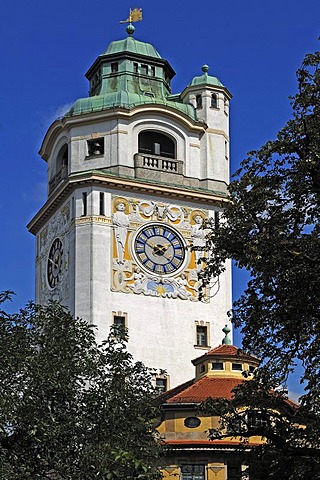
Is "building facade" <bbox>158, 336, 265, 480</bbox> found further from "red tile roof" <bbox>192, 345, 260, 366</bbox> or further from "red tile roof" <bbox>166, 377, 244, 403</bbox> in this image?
"red tile roof" <bbox>192, 345, 260, 366</bbox>

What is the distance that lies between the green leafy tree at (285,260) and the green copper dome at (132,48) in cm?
4162

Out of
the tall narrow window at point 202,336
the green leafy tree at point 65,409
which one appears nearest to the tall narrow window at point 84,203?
the tall narrow window at point 202,336

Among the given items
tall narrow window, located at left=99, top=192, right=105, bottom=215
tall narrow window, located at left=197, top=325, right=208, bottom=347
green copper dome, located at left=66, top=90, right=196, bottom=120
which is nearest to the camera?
tall narrow window, located at left=99, top=192, right=105, bottom=215

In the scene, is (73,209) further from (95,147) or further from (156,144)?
(156,144)

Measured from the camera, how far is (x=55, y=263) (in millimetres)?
65938

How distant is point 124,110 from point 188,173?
4860 millimetres

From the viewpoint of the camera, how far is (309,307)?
27484mm

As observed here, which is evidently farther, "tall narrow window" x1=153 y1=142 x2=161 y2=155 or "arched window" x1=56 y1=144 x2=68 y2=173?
"arched window" x1=56 y1=144 x2=68 y2=173

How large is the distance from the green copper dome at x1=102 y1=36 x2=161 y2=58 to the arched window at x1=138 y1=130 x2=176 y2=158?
200 inches

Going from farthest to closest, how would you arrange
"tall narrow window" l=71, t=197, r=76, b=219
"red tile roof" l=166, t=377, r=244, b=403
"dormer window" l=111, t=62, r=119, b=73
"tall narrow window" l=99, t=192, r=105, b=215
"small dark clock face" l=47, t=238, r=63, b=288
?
"dormer window" l=111, t=62, r=119, b=73
"small dark clock face" l=47, t=238, r=63, b=288
"tall narrow window" l=71, t=197, r=76, b=219
"tall narrow window" l=99, t=192, r=105, b=215
"red tile roof" l=166, t=377, r=244, b=403

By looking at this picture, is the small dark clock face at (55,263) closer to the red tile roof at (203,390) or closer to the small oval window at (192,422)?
the red tile roof at (203,390)

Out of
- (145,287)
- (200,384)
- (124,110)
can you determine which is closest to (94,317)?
(145,287)

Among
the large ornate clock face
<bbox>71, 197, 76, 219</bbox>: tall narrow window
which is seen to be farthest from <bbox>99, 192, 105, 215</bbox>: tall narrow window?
the large ornate clock face

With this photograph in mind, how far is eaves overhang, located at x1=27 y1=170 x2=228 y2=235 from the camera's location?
2507 inches
